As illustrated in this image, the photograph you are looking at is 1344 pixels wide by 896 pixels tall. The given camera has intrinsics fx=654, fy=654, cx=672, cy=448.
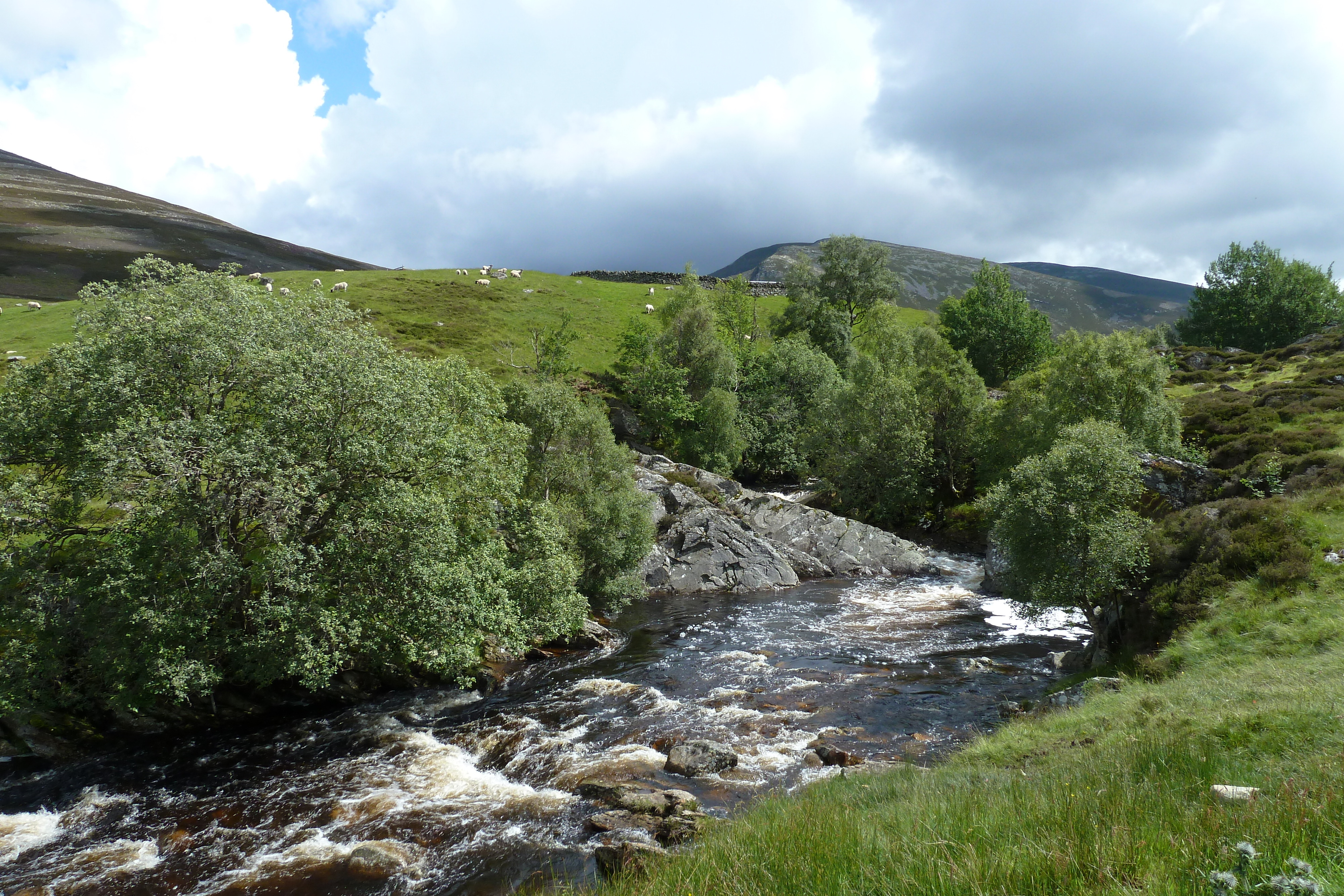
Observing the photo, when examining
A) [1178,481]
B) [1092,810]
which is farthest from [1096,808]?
[1178,481]

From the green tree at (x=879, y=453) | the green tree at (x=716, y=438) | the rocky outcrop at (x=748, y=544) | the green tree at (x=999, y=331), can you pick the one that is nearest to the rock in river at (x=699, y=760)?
the rocky outcrop at (x=748, y=544)

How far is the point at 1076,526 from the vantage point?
26719 mm

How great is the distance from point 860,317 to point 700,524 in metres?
66.7

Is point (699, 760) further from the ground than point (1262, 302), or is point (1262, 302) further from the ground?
point (1262, 302)

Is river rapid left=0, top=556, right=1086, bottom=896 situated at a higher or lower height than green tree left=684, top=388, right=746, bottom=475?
lower

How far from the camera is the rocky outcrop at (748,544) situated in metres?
49.6

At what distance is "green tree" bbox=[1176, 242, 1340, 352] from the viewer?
107500 millimetres

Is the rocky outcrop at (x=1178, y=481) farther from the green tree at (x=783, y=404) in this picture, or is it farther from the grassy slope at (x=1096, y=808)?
the green tree at (x=783, y=404)

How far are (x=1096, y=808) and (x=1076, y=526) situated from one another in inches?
876

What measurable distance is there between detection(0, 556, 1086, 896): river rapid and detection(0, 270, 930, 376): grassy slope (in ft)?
211

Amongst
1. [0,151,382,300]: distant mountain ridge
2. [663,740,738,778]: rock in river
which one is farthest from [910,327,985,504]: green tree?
[0,151,382,300]: distant mountain ridge

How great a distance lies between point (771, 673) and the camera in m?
28.5

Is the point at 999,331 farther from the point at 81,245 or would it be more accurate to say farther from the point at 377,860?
the point at 81,245

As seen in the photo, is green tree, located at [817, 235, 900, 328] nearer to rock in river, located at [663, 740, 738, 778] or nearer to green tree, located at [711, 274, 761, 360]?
green tree, located at [711, 274, 761, 360]
